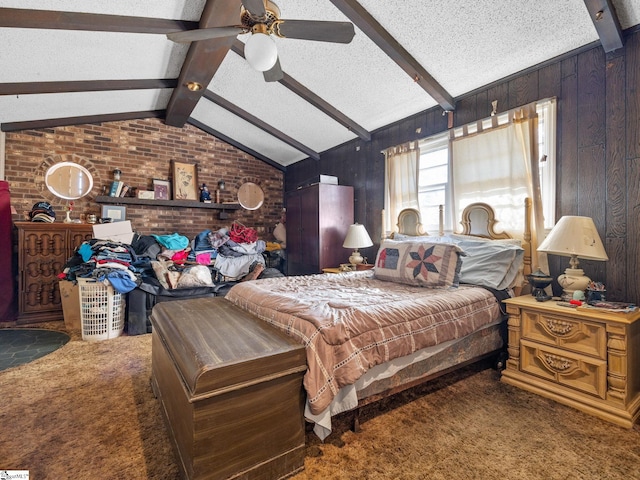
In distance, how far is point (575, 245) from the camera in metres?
1.94

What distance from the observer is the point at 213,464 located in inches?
45.3

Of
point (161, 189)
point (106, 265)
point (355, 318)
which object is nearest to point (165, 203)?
point (161, 189)

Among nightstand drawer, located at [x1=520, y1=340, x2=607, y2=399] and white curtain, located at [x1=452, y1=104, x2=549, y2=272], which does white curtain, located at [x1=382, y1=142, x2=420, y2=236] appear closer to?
white curtain, located at [x1=452, y1=104, x2=549, y2=272]

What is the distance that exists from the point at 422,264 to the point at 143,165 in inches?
168

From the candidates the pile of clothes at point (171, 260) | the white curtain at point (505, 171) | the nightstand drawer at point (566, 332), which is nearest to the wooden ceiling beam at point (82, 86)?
the pile of clothes at point (171, 260)

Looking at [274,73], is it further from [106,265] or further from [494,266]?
[106,265]

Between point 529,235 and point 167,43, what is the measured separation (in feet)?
11.9

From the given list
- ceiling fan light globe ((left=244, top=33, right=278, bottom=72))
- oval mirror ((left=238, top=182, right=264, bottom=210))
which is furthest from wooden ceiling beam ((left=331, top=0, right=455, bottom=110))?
oval mirror ((left=238, top=182, right=264, bottom=210))

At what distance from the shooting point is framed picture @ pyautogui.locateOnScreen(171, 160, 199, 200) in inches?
189

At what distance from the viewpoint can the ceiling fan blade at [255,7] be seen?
1565 mm

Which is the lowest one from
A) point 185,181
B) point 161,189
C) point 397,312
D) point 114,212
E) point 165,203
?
point 397,312

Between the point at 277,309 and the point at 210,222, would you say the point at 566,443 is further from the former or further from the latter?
the point at 210,222

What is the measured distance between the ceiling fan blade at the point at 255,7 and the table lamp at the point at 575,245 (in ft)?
7.33

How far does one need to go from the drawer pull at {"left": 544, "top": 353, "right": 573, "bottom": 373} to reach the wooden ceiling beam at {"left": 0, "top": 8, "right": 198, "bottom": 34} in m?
3.62
